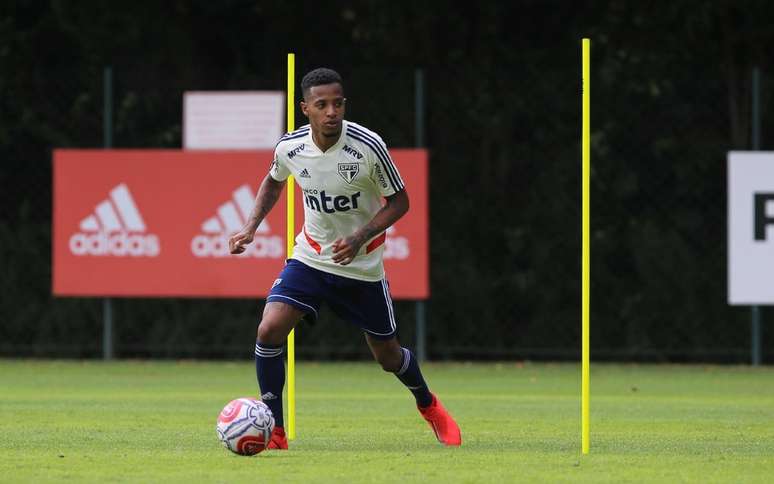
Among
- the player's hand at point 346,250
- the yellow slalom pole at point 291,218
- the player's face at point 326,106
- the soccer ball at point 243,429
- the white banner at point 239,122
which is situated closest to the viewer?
the soccer ball at point 243,429

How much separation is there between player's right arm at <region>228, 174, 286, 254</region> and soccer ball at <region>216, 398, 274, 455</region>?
38.8 inches

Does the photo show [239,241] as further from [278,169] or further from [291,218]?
[291,218]

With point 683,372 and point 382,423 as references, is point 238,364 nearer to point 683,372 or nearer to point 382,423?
point 683,372

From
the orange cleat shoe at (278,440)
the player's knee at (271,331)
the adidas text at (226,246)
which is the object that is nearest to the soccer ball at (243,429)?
the orange cleat shoe at (278,440)

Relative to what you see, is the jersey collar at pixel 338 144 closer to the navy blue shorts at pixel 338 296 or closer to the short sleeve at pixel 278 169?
the short sleeve at pixel 278 169

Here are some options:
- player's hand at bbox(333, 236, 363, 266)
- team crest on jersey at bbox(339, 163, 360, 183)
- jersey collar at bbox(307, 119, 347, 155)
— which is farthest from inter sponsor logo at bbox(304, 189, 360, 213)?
player's hand at bbox(333, 236, 363, 266)

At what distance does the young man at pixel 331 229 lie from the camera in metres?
9.51

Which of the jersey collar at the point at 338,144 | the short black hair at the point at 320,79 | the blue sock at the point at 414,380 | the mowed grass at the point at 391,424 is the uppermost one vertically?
the short black hair at the point at 320,79

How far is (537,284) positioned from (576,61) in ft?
9.95

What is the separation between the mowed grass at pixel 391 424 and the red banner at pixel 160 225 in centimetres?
90

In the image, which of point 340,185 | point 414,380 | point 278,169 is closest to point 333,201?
point 340,185

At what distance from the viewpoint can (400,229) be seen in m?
17.0

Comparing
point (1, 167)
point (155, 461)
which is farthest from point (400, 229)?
point (155, 461)

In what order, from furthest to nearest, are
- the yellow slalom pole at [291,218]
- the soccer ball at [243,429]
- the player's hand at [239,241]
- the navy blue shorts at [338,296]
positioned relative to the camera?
1. the yellow slalom pole at [291,218]
2. the navy blue shorts at [338,296]
3. the player's hand at [239,241]
4. the soccer ball at [243,429]
